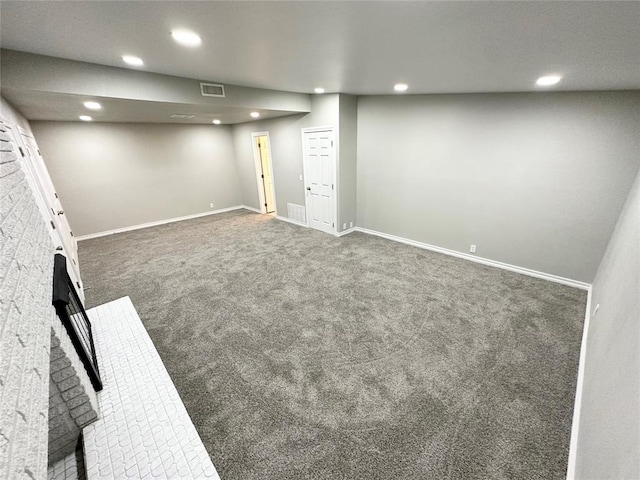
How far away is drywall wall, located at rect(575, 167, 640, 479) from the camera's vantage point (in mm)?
879

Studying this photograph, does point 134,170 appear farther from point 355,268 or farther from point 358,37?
point 358,37

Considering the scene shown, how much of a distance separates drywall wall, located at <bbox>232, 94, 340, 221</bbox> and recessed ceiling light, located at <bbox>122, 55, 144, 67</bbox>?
2.85 m

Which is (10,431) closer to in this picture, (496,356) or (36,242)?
(36,242)

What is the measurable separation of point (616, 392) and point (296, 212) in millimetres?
5404

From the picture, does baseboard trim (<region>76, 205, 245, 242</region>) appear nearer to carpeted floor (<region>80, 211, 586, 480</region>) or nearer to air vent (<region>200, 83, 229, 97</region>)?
carpeted floor (<region>80, 211, 586, 480</region>)

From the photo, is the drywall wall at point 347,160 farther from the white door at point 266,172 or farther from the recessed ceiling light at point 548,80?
the recessed ceiling light at point 548,80

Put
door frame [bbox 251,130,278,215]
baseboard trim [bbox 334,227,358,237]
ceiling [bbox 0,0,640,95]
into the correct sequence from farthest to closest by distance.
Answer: door frame [bbox 251,130,278,215] → baseboard trim [bbox 334,227,358,237] → ceiling [bbox 0,0,640,95]

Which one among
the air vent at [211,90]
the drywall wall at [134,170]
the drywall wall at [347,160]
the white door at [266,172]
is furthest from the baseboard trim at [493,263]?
the drywall wall at [134,170]

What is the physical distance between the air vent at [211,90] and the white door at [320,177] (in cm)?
195

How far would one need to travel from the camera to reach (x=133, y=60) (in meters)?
2.29

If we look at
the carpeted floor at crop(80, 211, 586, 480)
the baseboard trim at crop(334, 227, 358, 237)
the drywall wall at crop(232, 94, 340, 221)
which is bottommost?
the carpeted floor at crop(80, 211, 586, 480)

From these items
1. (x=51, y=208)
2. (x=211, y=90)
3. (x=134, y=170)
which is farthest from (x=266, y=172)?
(x=51, y=208)

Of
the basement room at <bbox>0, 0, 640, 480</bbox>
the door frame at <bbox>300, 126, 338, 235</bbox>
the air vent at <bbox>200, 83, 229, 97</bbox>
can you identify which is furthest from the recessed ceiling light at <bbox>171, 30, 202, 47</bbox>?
the door frame at <bbox>300, 126, 338, 235</bbox>

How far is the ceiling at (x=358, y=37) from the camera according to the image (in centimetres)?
127
